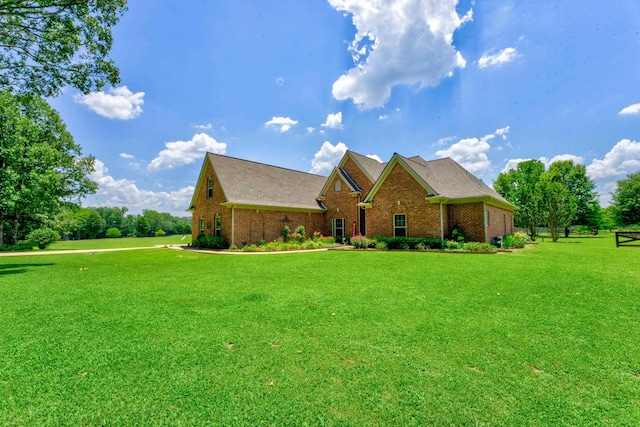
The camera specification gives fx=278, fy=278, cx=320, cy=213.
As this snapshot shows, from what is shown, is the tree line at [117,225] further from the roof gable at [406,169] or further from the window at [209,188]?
the roof gable at [406,169]

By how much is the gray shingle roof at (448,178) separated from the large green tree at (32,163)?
23.6 m

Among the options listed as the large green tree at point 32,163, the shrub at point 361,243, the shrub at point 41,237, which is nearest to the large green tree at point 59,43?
the large green tree at point 32,163

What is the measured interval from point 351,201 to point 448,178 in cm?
754

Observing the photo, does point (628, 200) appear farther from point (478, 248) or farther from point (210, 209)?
point (210, 209)

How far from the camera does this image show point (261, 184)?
22453mm

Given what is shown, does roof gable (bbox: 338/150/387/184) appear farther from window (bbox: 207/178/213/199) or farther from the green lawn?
the green lawn

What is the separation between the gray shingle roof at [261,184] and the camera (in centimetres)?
2028

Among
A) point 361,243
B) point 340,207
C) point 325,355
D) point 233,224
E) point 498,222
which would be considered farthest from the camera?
point 340,207

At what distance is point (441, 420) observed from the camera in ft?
7.72

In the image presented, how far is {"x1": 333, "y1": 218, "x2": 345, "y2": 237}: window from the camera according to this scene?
23395 mm

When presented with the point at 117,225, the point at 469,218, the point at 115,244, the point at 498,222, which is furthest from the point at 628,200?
the point at 117,225

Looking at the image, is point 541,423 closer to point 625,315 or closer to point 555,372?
point 555,372

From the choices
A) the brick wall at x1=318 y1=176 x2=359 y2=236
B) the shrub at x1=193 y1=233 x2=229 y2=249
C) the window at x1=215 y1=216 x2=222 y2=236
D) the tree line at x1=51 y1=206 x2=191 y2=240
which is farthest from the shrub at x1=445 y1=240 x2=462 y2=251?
the tree line at x1=51 y1=206 x2=191 y2=240

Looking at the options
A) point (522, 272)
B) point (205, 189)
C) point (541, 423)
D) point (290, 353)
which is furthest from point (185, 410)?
point (205, 189)
